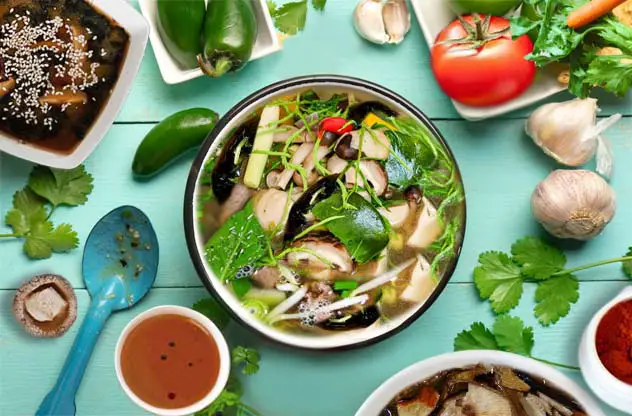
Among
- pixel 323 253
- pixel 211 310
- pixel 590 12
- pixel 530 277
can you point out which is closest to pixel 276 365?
pixel 211 310

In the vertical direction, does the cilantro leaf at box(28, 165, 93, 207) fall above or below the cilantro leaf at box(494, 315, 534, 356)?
above

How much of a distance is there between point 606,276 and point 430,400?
424 millimetres

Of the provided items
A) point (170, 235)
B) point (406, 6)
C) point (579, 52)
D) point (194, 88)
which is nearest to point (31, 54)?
point (194, 88)

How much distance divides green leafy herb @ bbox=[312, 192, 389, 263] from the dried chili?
0.44 metres

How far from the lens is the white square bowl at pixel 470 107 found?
162 centimetres

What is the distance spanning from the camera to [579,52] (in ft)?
5.18

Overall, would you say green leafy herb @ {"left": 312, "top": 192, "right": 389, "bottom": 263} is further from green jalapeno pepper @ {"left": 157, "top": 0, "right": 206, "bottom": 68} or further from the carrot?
the carrot

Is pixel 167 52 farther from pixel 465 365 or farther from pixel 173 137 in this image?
pixel 465 365

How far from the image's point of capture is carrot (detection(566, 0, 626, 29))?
151cm

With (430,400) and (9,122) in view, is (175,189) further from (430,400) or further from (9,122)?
(430,400)

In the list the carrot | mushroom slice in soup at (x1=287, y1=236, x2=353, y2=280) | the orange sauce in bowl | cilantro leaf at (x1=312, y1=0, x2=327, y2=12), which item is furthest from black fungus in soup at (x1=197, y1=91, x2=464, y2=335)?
the carrot

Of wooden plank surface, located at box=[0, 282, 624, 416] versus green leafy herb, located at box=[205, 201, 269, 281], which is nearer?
green leafy herb, located at box=[205, 201, 269, 281]

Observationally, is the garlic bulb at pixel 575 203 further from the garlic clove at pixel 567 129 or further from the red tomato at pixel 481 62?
the red tomato at pixel 481 62

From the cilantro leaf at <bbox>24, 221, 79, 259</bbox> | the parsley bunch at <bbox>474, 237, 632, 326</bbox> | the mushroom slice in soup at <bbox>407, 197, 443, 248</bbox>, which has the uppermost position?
the cilantro leaf at <bbox>24, 221, 79, 259</bbox>
